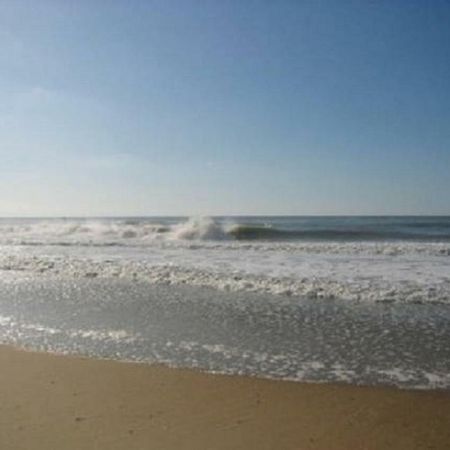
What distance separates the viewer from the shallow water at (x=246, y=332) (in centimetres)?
624

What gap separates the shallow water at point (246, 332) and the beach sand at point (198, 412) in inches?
21.9

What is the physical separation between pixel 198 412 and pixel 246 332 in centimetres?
315

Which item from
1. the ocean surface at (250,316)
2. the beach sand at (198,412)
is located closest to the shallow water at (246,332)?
the ocean surface at (250,316)

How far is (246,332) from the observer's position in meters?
7.85

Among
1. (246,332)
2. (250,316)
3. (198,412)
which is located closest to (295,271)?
(250,316)

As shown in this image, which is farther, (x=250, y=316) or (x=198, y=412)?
(x=250, y=316)

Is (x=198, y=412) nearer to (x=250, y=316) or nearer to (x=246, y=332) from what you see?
(x=246, y=332)

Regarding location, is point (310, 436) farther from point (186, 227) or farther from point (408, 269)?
point (186, 227)

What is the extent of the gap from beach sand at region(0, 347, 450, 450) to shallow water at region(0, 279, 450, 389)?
0.56 meters

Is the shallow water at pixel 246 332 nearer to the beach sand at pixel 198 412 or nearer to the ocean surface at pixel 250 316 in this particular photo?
the ocean surface at pixel 250 316

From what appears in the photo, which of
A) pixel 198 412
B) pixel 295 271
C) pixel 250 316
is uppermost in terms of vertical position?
pixel 295 271

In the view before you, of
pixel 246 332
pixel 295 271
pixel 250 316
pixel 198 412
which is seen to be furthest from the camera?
pixel 295 271

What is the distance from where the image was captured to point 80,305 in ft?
33.1

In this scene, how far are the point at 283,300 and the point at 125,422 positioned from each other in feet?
20.5
